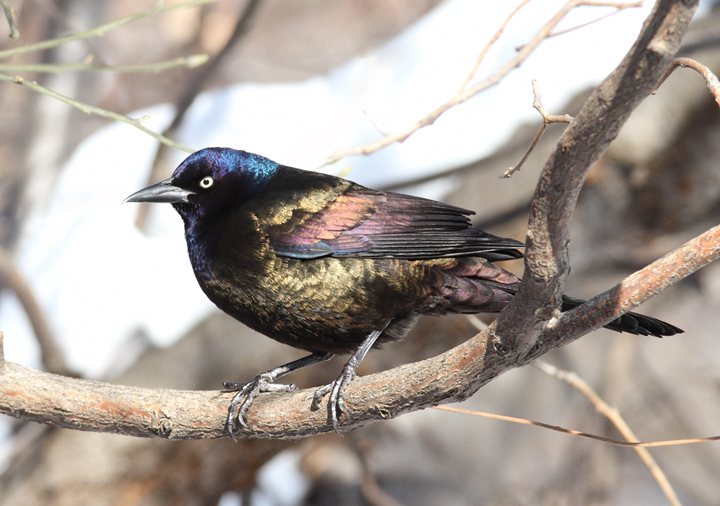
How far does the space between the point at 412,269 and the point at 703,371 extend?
4.57 metres

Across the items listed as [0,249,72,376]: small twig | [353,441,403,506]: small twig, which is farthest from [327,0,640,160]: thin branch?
[353,441,403,506]: small twig

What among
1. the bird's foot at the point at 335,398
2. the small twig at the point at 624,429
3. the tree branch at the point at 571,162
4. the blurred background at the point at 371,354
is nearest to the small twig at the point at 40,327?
the blurred background at the point at 371,354

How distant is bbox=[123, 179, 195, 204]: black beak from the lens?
7.75 ft

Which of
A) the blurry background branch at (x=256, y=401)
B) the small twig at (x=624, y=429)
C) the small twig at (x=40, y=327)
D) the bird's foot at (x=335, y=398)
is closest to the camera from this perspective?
the blurry background branch at (x=256, y=401)

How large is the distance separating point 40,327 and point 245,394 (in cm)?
219

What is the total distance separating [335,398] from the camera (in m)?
2.00

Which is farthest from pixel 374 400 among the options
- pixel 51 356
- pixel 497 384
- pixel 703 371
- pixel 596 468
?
pixel 703 371

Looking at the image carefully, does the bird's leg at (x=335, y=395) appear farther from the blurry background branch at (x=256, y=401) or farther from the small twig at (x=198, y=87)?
the small twig at (x=198, y=87)

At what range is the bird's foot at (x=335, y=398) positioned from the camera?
199 centimetres

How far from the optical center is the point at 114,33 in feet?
25.8

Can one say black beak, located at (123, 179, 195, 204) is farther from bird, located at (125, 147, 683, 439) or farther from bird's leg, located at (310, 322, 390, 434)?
bird's leg, located at (310, 322, 390, 434)

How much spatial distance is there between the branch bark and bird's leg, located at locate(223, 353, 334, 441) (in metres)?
0.03

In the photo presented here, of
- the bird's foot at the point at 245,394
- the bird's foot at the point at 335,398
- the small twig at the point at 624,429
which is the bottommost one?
the small twig at the point at 624,429

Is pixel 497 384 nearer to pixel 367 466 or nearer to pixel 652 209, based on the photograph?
pixel 367 466
